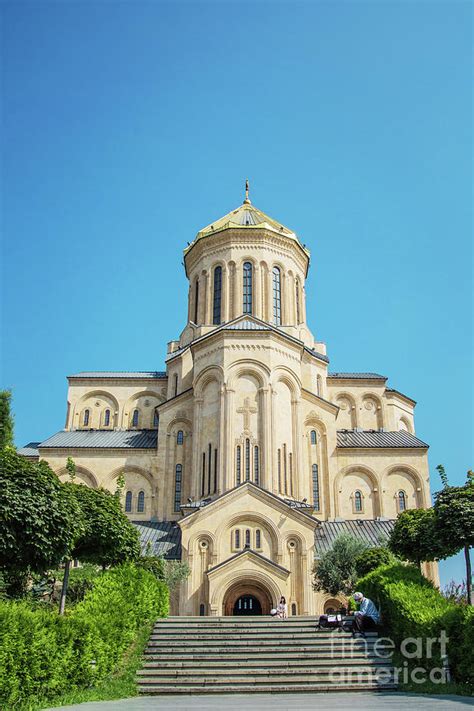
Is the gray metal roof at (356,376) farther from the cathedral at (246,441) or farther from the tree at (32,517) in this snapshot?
the tree at (32,517)

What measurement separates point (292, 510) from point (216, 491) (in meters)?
4.49

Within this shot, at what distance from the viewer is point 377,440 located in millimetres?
39688

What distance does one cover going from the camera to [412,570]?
675 inches

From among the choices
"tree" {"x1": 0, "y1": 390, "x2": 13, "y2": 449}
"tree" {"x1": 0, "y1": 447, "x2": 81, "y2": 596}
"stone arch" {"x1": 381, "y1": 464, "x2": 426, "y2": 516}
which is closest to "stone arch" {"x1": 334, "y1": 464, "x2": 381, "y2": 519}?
"stone arch" {"x1": 381, "y1": 464, "x2": 426, "y2": 516}

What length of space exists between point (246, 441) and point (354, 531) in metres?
7.46

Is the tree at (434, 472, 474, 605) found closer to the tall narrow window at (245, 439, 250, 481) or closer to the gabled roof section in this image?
the tall narrow window at (245, 439, 250, 481)

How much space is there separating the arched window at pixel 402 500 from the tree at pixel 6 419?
22.1 m

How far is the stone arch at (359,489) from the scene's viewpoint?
37250 millimetres

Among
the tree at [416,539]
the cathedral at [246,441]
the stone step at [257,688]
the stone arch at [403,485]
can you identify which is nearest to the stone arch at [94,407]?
the cathedral at [246,441]

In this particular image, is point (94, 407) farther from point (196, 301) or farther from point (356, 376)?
point (356, 376)

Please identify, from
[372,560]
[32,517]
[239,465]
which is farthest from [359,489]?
[32,517]

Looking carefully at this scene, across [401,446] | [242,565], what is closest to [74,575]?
[242,565]

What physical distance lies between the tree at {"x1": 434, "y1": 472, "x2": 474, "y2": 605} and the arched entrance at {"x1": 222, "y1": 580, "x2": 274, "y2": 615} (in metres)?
12.1

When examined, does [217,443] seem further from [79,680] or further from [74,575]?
[79,680]
